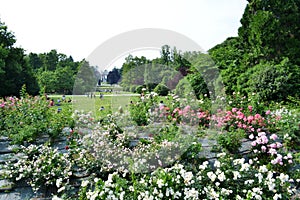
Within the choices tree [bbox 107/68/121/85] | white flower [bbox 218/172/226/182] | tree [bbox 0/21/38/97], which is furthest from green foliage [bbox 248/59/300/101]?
tree [bbox 0/21/38/97]

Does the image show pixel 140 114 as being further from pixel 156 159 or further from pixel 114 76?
pixel 156 159

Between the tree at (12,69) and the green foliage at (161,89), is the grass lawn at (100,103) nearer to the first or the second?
the green foliage at (161,89)

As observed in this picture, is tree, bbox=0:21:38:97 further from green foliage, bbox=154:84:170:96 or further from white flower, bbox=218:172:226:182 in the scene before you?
white flower, bbox=218:172:226:182

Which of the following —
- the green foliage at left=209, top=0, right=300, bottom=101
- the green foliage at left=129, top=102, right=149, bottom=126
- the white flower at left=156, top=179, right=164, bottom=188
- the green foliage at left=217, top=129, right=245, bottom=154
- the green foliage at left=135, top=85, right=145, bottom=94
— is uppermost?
the green foliage at left=209, top=0, right=300, bottom=101

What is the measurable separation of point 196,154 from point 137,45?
1.77 metres

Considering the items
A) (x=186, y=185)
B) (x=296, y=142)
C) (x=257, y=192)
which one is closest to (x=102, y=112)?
(x=186, y=185)

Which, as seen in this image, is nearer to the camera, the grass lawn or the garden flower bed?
the garden flower bed

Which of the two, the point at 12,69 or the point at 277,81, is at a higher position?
the point at 12,69

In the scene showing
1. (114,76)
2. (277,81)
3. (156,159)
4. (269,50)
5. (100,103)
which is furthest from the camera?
(269,50)

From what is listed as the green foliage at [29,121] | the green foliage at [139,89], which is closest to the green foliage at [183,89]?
the green foliage at [139,89]

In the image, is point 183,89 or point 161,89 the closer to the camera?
point 161,89

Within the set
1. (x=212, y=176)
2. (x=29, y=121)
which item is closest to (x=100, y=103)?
(x=29, y=121)

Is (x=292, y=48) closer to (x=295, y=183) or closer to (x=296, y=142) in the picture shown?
(x=296, y=142)

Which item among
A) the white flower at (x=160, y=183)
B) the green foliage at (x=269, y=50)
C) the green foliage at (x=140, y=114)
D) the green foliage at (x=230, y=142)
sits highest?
the green foliage at (x=269, y=50)
